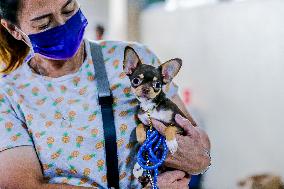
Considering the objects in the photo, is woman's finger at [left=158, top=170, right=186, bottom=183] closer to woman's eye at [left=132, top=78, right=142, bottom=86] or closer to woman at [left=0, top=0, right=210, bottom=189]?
woman at [left=0, top=0, right=210, bottom=189]

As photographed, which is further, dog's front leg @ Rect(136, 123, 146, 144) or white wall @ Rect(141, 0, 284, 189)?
white wall @ Rect(141, 0, 284, 189)

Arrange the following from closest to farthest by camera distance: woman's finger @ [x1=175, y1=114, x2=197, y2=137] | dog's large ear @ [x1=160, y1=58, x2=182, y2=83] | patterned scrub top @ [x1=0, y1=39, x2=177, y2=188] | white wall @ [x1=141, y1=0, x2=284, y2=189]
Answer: dog's large ear @ [x1=160, y1=58, x2=182, y2=83], woman's finger @ [x1=175, y1=114, x2=197, y2=137], patterned scrub top @ [x1=0, y1=39, x2=177, y2=188], white wall @ [x1=141, y1=0, x2=284, y2=189]

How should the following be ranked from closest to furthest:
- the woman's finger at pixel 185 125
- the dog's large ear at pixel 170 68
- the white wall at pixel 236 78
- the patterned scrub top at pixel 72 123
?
the dog's large ear at pixel 170 68 < the woman's finger at pixel 185 125 < the patterned scrub top at pixel 72 123 < the white wall at pixel 236 78

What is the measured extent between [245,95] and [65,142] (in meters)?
1.48

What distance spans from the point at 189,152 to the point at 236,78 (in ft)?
4.92

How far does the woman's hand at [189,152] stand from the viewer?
3.51ft

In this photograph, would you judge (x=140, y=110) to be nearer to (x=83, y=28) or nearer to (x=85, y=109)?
(x=85, y=109)

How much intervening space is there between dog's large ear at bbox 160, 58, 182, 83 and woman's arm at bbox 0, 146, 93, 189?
A: 0.38 metres

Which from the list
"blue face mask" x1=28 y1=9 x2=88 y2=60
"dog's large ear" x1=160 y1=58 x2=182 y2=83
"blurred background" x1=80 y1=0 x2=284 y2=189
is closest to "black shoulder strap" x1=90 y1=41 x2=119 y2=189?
"blue face mask" x1=28 y1=9 x2=88 y2=60

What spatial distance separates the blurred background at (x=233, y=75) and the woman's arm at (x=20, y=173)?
119 centimetres

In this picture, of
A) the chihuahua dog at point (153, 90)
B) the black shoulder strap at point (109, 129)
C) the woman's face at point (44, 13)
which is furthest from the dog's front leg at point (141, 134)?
the woman's face at point (44, 13)

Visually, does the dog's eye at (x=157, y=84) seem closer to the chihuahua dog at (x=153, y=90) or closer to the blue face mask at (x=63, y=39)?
the chihuahua dog at (x=153, y=90)

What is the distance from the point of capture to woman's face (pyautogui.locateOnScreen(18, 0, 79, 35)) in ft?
3.76

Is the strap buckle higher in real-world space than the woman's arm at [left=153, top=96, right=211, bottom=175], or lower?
higher
